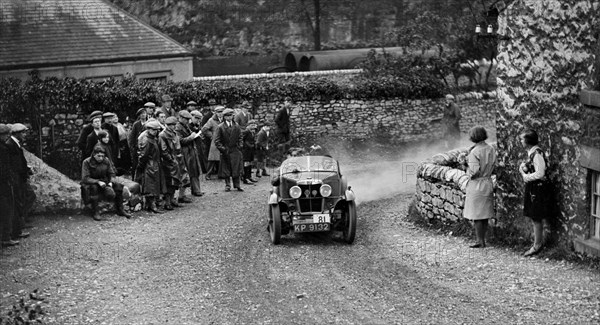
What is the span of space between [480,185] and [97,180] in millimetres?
6983

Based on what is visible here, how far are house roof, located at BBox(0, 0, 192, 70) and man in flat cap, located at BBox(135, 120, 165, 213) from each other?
33.7ft

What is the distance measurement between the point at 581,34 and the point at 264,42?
1384 inches

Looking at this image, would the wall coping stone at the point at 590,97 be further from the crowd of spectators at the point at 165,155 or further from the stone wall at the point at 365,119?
the stone wall at the point at 365,119

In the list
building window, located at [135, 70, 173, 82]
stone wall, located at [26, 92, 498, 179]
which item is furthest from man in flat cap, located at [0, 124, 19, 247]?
building window, located at [135, 70, 173, 82]

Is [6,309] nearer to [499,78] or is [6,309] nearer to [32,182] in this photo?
[32,182]

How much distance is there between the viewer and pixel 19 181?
1501cm

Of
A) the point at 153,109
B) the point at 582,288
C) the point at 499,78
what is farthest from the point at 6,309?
the point at 153,109

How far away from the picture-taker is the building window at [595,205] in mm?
12180

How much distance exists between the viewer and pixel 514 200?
Answer: 45.1 feet

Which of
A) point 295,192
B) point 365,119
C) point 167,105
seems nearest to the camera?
point 295,192

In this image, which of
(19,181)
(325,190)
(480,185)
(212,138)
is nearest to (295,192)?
(325,190)

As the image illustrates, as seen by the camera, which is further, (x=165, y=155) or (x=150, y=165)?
(x=165, y=155)

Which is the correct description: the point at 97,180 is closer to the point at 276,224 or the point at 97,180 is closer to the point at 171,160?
the point at 171,160

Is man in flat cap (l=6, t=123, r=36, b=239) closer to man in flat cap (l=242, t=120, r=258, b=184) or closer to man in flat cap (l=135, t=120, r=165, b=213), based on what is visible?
man in flat cap (l=135, t=120, r=165, b=213)
